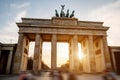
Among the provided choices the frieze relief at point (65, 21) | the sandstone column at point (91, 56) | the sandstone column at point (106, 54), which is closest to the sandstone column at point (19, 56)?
the frieze relief at point (65, 21)

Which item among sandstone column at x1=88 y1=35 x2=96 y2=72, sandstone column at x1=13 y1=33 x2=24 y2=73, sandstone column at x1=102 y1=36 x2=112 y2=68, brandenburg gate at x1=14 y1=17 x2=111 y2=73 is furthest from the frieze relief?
sandstone column at x1=102 y1=36 x2=112 y2=68

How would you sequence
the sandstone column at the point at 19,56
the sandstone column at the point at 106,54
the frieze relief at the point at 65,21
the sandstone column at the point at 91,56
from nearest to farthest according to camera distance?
the sandstone column at the point at 19,56 → the sandstone column at the point at 91,56 → the sandstone column at the point at 106,54 → the frieze relief at the point at 65,21

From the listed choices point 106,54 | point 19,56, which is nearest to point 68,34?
point 106,54

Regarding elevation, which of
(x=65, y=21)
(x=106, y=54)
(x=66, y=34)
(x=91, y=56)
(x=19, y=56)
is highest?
(x=65, y=21)

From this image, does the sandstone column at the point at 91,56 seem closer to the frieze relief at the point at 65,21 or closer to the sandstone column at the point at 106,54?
the sandstone column at the point at 106,54

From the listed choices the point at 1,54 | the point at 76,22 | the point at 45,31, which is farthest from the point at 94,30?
the point at 1,54

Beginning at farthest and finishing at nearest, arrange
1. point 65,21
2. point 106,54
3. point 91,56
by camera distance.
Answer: point 65,21, point 106,54, point 91,56

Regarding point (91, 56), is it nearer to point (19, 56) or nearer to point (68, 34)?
point (68, 34)

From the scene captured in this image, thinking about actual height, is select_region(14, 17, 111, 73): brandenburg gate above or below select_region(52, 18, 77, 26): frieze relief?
below

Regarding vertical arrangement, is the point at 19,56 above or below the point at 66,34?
below

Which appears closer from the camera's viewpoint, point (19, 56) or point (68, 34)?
point (19, 56)

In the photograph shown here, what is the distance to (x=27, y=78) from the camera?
7266 mm

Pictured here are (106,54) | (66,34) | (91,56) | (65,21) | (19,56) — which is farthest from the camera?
(65,21)

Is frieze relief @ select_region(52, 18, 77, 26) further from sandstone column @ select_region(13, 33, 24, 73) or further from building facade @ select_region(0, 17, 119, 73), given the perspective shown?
sandstone column @ select_region(13, 33, 24, 73)
